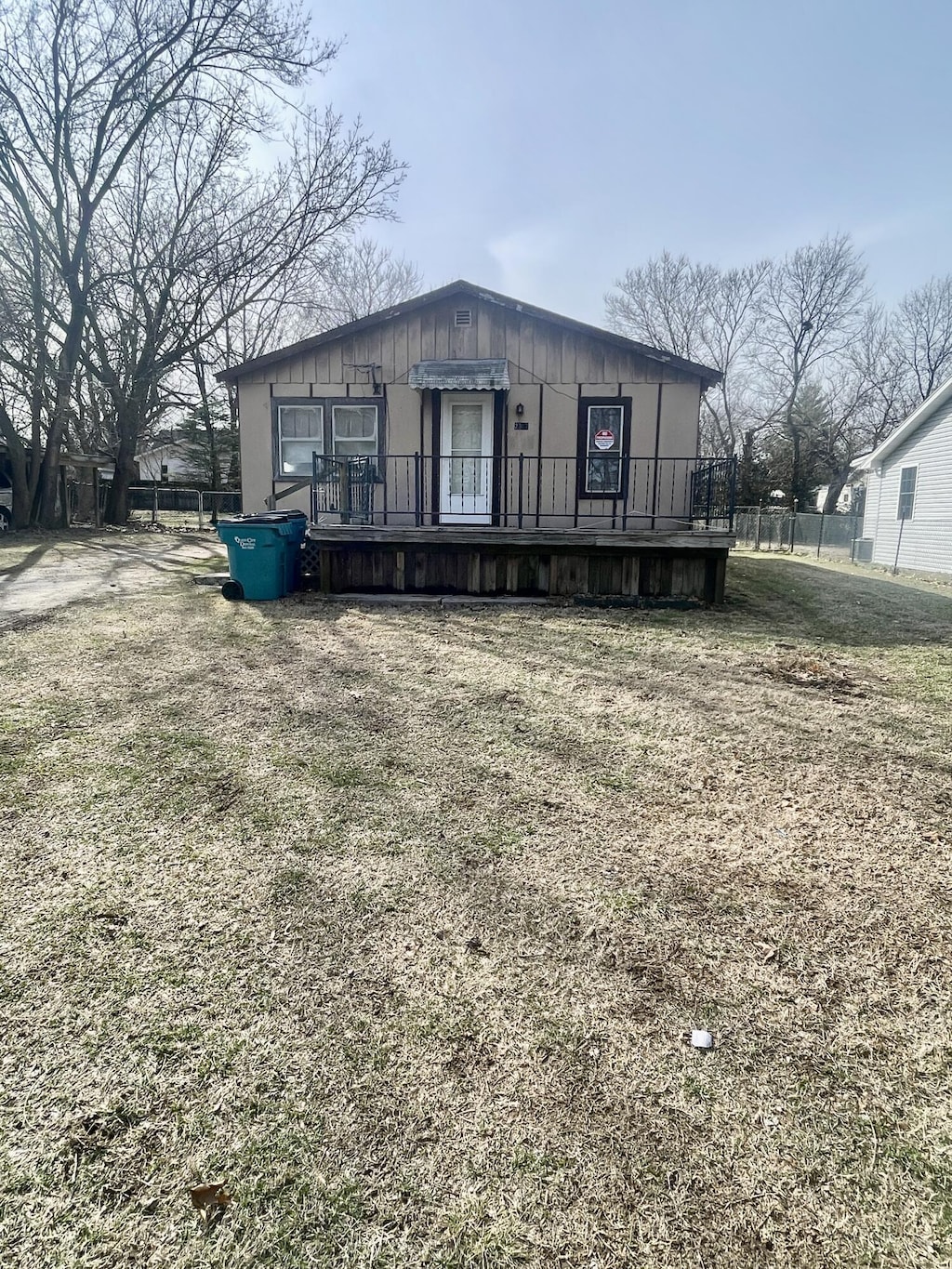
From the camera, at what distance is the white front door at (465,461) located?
10.1 meters

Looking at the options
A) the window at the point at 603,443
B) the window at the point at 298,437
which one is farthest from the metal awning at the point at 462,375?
the window at the point at 298,437

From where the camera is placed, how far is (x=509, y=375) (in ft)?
32.4

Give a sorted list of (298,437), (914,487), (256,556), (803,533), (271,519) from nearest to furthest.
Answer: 1. (256,556)
2. (271,519)
3. (298,437)
4. (914,487)
5. (803,533)

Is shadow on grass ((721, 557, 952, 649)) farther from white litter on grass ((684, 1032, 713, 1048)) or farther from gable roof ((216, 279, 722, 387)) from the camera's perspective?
white litter on grass ((684, 1032, 713, 1048))

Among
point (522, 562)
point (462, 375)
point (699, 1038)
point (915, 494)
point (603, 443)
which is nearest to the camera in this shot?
point (699, 1038)

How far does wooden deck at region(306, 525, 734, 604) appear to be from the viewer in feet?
25.4

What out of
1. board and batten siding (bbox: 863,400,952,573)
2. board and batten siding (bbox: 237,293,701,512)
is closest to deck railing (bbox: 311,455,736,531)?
board and batten siding (bbox: 237,293,701,512)

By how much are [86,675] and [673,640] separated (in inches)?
187

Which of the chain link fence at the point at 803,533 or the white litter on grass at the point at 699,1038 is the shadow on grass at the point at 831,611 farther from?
the chain link fence at the point at 803,533

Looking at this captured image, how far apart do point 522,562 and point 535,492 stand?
7.98 feet

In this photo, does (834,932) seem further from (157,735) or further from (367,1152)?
(157,735)

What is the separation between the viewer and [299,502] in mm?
10281

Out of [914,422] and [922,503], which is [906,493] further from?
[914,422]

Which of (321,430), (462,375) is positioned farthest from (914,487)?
(321,430)
